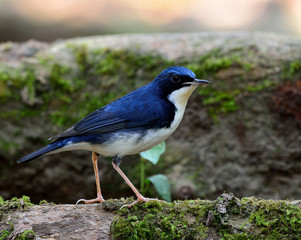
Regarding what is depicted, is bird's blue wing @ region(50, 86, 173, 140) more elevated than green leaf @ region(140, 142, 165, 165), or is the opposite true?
bird's blue wing @ region(50, 86, 173, 140)

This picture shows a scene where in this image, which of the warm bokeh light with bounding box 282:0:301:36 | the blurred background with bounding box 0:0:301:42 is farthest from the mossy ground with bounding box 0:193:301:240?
the warm bokeh light with bounding box 282:0:301:36

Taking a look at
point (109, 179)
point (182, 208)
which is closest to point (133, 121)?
point (182, 208)

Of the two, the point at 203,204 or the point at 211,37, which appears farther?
the point at 211,37

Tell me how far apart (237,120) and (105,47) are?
2509mm

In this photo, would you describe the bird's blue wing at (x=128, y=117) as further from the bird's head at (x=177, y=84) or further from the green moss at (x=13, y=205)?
the green moss at (x=13, y=205)

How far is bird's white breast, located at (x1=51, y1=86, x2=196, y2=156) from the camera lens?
4.61 meters

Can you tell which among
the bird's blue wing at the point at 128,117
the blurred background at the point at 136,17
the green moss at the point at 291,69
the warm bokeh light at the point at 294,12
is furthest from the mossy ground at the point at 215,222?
the warm bokeh light at the point at 294,12

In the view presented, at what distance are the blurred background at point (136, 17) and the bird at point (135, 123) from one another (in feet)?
35.8

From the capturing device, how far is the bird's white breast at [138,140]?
4.61m

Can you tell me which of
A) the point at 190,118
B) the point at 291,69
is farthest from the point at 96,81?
the point at 291,69

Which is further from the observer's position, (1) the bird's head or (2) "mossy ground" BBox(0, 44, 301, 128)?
(2) "mossy ground" BBox(0, 44, 301, 128)

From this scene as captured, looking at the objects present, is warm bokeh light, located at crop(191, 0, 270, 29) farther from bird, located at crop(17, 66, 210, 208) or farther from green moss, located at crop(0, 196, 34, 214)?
green moss, located at crop(0, 196, 34, 214)

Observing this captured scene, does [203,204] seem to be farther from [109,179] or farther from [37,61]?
[37,61]

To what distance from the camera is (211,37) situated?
7.73m
